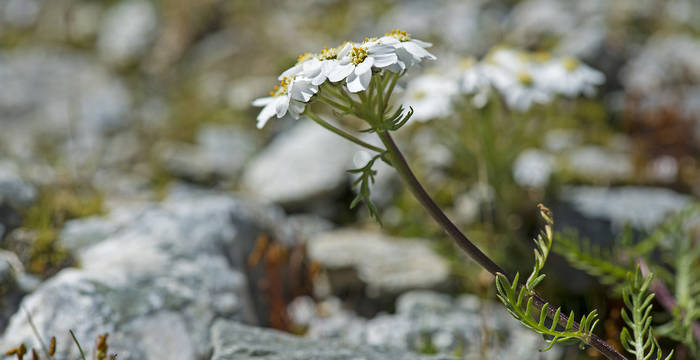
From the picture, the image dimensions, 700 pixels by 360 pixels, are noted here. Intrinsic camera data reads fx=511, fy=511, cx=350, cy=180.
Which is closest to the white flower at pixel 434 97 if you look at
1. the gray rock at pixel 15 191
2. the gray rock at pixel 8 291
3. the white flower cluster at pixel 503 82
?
the white flower cluster at pixel 503 82

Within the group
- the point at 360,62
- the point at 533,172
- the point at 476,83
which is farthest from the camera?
the point at 533,172

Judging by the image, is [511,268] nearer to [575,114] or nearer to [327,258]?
[327,258]

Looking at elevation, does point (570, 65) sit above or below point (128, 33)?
below

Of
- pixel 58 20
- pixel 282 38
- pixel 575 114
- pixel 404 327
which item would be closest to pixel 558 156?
pixel 575 114

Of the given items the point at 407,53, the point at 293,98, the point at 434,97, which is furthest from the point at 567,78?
the point at 293,98

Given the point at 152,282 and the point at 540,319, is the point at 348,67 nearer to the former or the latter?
the point at 540,319

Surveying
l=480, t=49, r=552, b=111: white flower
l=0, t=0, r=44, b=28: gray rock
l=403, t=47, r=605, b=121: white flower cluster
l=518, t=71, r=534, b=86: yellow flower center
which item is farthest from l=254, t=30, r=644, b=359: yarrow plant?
l=0, t=0, r=44, b=28: gray rock
